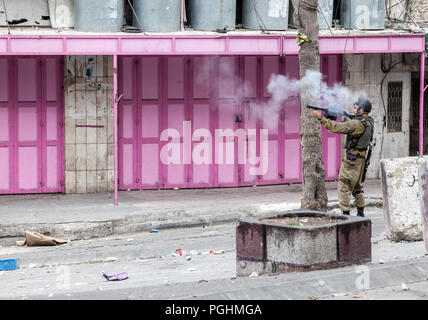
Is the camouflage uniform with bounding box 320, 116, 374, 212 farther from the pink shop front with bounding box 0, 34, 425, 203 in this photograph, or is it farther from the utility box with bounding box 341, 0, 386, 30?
the utility box with bounding box 341, 0, 386, 30

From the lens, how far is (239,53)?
1661 centimetres

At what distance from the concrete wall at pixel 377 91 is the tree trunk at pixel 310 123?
5851 millimetres

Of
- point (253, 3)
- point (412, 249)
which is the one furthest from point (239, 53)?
point (412, 249)

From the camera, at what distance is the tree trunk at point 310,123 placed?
13.1 meters

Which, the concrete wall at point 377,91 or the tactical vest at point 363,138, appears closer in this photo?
the tactical vest at point 363,138

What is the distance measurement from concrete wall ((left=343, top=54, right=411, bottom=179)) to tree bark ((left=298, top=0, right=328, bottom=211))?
19.2ft

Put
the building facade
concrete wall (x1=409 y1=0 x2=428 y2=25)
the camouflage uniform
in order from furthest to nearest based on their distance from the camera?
concrete wall (x1=409 y1=0 x2=428 y2=25), the building facade, the camouflage uniform

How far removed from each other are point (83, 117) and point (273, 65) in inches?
151

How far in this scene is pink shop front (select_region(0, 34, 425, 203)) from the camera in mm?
16969

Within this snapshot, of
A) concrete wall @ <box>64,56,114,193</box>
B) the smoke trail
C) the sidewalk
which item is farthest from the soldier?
concrete wall @ <box>64,56,114,193</box>

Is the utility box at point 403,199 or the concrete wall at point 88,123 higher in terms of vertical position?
the concrete wall at point 88,123

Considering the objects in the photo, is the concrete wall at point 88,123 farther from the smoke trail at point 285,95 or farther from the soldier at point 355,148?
the soldier at point 355,148

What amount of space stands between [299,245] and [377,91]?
10614 mm

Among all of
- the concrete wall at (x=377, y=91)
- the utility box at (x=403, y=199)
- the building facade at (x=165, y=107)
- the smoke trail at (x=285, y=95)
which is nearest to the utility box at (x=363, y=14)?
the building facade at (x=165, y=107)
